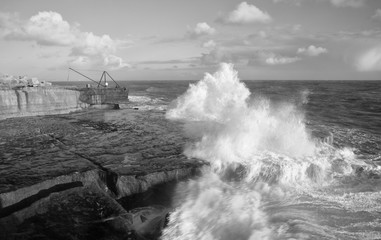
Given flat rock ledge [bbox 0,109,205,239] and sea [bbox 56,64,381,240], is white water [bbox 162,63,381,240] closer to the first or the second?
sea [bbox 56,64,381,240]

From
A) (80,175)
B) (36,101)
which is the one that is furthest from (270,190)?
(36,101)

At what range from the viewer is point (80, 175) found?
8414 mm

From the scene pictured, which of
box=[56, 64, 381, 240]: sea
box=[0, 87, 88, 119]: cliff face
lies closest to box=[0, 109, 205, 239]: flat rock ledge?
box=[56, 64, 381, 240]: sea

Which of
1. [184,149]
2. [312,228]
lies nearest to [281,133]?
[184,149]

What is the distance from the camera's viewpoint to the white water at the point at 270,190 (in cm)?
633

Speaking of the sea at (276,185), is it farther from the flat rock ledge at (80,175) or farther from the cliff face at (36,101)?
the cliff face at (36,101)

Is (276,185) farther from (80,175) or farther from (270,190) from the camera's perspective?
(80,175)

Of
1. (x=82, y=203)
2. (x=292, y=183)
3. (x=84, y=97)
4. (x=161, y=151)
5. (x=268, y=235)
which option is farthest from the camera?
(x=84, y=97)

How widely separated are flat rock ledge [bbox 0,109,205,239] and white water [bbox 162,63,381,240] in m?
1.07

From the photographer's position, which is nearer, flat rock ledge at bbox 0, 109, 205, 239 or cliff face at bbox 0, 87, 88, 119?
flat rock ledge at bbox 0, 109, 205, 239

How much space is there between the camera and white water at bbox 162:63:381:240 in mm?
6332

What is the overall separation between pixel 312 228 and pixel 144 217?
3.87m

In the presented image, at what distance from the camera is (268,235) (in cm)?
602

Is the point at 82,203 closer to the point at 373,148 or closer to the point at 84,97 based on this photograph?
the point at 373,148
